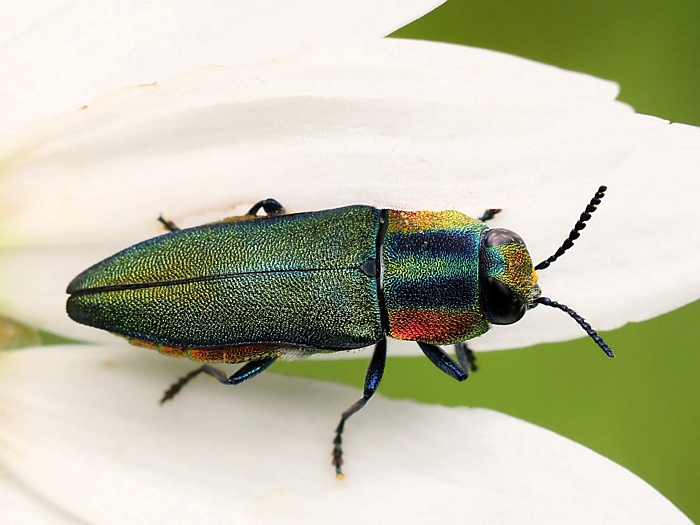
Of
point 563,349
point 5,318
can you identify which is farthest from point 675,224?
point 5,318

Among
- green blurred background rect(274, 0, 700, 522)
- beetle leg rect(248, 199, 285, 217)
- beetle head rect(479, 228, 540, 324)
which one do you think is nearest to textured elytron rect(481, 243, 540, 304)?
beetle head rect(479, 228, 540, 324)

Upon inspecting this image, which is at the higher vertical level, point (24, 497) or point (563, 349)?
point (24, 497)

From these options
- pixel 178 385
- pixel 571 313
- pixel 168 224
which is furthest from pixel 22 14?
pixel 571 313

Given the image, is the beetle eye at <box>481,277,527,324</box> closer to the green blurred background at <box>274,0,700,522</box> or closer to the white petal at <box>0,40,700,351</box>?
the white petal at <box>0,40,700,351</box>

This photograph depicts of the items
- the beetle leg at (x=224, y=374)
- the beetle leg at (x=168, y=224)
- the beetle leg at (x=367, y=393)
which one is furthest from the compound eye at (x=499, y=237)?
the beetle leg at (x=168, y=224)

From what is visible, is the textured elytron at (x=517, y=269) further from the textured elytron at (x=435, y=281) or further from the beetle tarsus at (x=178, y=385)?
the beetle tarsus at (x=178, y=385)

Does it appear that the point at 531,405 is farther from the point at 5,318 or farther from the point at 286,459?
the point at 5,318
